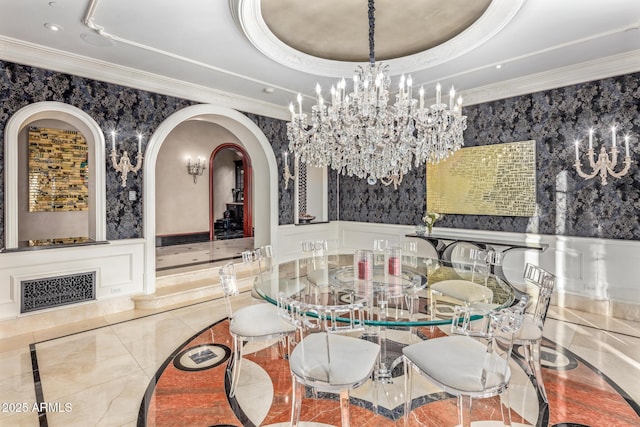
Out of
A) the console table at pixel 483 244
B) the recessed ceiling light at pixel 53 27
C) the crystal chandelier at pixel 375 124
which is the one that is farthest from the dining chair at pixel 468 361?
the recessed ceiling light at pixel 53 27

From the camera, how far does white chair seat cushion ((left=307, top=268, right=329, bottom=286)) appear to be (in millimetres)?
2887

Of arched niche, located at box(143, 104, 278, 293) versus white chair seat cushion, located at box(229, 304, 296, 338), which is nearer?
white chair seat cushion, located at box(229, 304, 296, 338)

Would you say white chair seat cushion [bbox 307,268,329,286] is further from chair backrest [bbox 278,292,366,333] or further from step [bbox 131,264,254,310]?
step [bbox 131,264,254,310]

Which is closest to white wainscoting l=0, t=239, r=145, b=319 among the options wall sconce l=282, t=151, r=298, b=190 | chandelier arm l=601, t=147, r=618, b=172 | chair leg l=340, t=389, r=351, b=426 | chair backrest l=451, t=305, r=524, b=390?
wall sconce l=282, t=151, r=298, b=190

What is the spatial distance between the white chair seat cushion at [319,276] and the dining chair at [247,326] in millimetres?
425

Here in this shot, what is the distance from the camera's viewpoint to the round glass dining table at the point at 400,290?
2.33 meters

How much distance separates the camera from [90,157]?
4.20 metres

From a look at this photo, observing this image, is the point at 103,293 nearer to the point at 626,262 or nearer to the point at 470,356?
the point at 470,356

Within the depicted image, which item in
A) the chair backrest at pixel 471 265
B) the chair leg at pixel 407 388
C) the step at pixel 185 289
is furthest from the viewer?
the step at pixel 185 289

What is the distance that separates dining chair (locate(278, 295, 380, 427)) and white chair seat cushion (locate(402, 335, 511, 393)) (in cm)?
29

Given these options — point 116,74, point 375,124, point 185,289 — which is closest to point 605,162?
point 375,124

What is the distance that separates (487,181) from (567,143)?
39.7 inches

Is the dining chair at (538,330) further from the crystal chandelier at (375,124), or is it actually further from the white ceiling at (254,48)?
the white ceiling at (254,48)

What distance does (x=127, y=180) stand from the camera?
170 inches
